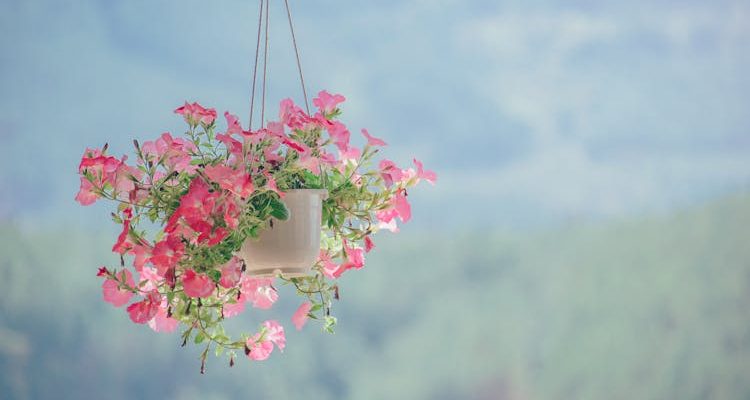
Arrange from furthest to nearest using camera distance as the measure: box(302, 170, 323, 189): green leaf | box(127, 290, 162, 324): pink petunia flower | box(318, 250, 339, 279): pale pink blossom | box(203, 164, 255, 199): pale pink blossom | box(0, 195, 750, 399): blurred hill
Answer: box(0, 195, 750, 399): blurred hill < box(318, 250, 339, 279): pale pink blossom < box(302, 170, 323, 189): green leaf < box(127, 290, 162, 324): pink petunia flower < box(203, 164, 255, 199): pale pink blossom

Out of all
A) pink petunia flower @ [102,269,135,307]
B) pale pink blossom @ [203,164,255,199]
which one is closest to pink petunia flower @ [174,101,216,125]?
pale pink blossom @ [203,164,255,199]

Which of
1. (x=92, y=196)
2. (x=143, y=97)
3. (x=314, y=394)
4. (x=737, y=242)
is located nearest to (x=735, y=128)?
(x=737, y=242)

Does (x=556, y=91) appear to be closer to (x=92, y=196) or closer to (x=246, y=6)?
(x=246, y=6)

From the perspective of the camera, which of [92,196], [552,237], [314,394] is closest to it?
[92,196]

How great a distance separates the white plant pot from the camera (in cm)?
139

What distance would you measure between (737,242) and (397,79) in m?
1.79

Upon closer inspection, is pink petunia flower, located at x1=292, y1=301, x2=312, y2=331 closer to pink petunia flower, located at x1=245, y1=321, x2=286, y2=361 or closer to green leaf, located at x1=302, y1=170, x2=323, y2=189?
pink petunia flower, located at x1=245, y1=321, x2=286, y2=361

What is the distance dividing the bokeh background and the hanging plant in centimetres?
272

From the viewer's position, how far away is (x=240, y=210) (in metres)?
1.28

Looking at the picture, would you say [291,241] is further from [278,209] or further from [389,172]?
[389,172]

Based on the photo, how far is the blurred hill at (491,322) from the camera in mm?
4117

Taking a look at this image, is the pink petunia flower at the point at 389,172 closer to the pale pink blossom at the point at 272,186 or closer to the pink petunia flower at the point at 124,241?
the pale pink blossom at the point at 272,186

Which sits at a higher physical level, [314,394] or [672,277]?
[672,277]

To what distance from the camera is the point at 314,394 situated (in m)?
4.25
